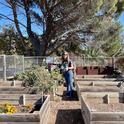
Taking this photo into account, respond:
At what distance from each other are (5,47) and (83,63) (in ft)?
27.9

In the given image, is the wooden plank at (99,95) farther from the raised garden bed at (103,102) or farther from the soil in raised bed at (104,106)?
the soil in raised bed at (104,106)

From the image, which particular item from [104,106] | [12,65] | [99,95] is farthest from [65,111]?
[12,65]

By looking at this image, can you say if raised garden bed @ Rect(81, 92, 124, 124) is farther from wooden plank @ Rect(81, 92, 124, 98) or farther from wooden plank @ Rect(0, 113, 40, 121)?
wooden plank @ Rect(0, 113, 40, 121)

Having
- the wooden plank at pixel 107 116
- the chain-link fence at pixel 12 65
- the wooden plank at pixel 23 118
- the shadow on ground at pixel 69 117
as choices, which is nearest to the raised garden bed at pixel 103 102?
the shadow on ground at pixel 69 117

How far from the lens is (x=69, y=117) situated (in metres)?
Answer: 10.6


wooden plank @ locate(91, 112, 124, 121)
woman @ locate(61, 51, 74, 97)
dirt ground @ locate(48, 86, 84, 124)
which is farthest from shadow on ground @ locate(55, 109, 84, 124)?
woman @ locate(61, 51, 74, 97)

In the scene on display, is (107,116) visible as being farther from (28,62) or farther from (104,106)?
(28,62)

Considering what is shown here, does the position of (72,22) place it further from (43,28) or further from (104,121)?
(104,121)

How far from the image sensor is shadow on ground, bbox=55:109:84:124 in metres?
10.1

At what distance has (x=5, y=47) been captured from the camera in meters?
37.1

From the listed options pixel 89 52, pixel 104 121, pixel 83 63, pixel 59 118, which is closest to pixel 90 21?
pixel 83 63

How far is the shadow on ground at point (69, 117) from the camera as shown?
10141 millimetres

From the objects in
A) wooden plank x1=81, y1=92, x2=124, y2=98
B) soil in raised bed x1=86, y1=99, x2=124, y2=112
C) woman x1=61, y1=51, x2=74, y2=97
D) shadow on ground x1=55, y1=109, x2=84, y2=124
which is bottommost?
shadow on ground x1=55, y1=109, x2=84, y2=124

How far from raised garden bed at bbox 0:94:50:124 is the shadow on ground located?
0.52m
